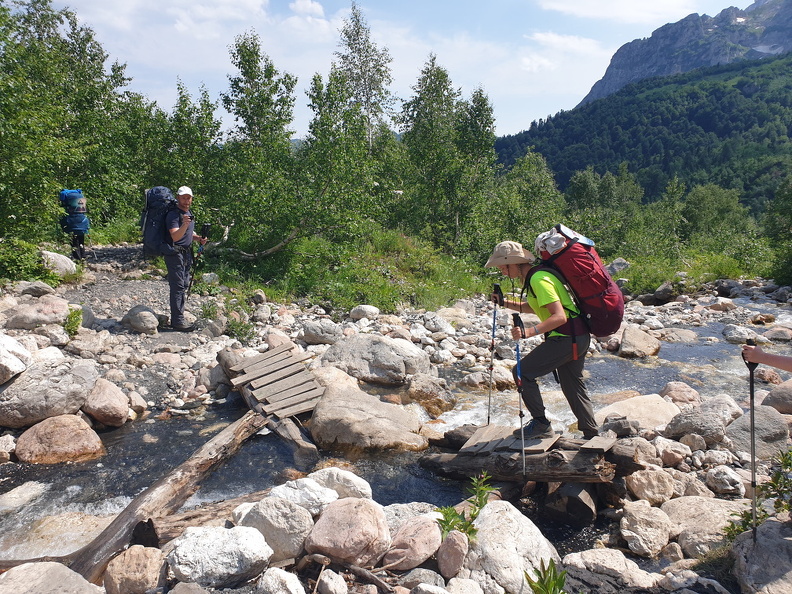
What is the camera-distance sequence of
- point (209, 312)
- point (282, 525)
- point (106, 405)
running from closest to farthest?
point (282, 525) < point (106, 405) < point (209, 312)

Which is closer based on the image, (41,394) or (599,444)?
(599,444)

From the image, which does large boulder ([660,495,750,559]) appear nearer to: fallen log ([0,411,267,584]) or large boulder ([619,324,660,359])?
fallen log ([0,411,267,584])

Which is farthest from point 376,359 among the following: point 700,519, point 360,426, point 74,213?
point 74,213

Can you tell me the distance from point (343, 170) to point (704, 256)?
19.1m

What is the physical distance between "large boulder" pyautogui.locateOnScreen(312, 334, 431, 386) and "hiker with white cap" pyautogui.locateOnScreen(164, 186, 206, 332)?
3.00 metres

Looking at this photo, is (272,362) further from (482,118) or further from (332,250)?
(482,118)

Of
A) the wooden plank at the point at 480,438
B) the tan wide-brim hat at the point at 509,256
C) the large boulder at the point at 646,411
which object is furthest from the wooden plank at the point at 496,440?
the tan wide-brim hat at the point at 509,256

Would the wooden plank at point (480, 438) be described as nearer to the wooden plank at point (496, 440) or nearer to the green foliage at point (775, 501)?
the wooden plank at point (496, 440)

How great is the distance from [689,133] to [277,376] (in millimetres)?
141889

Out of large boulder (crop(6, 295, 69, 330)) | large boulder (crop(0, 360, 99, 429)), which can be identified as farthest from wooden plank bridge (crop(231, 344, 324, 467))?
large boulder (crop(6, 295, 69, 330))

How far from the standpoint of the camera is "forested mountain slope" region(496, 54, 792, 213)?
97438 millimetres

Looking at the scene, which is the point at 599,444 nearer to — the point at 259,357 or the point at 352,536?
the point at 352,536

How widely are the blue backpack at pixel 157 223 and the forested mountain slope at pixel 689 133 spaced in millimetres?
78948

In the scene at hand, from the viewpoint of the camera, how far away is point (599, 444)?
201 inches
